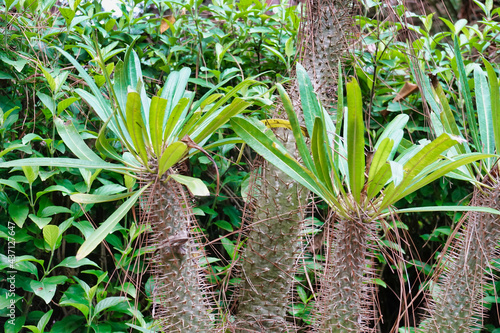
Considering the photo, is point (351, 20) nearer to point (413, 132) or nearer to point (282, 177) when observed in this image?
point (282, 177)

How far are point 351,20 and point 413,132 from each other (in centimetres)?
80

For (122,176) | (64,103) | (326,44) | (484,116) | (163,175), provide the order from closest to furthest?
(163,175) < (484,116) < (326,44) < (64,103) < (122,176)

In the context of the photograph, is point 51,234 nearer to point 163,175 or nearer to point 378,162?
point 163,175

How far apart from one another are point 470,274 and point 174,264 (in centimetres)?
63

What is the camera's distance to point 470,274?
850 millimetres

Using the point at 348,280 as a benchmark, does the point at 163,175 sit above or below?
above

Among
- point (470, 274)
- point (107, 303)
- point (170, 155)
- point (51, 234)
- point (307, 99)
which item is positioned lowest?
point (107, 303)

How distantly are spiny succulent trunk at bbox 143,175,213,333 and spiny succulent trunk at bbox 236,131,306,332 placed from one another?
0.23 meters

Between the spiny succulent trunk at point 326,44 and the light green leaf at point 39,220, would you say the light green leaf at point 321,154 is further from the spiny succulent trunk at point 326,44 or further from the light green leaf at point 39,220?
the light green leaf at point 39,220

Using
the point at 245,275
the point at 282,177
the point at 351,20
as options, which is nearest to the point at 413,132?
the point at 351,20

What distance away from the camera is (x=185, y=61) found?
171 centimetres

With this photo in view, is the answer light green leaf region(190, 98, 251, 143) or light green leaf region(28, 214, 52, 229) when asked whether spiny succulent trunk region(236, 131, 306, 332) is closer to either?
light green leaf region(190, 98, 251, 143)

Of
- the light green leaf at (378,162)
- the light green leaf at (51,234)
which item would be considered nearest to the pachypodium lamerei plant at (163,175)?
the light green leaf at (378,162)

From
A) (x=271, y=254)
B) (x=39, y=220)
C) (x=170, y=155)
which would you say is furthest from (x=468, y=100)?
(x=39, y=220)
